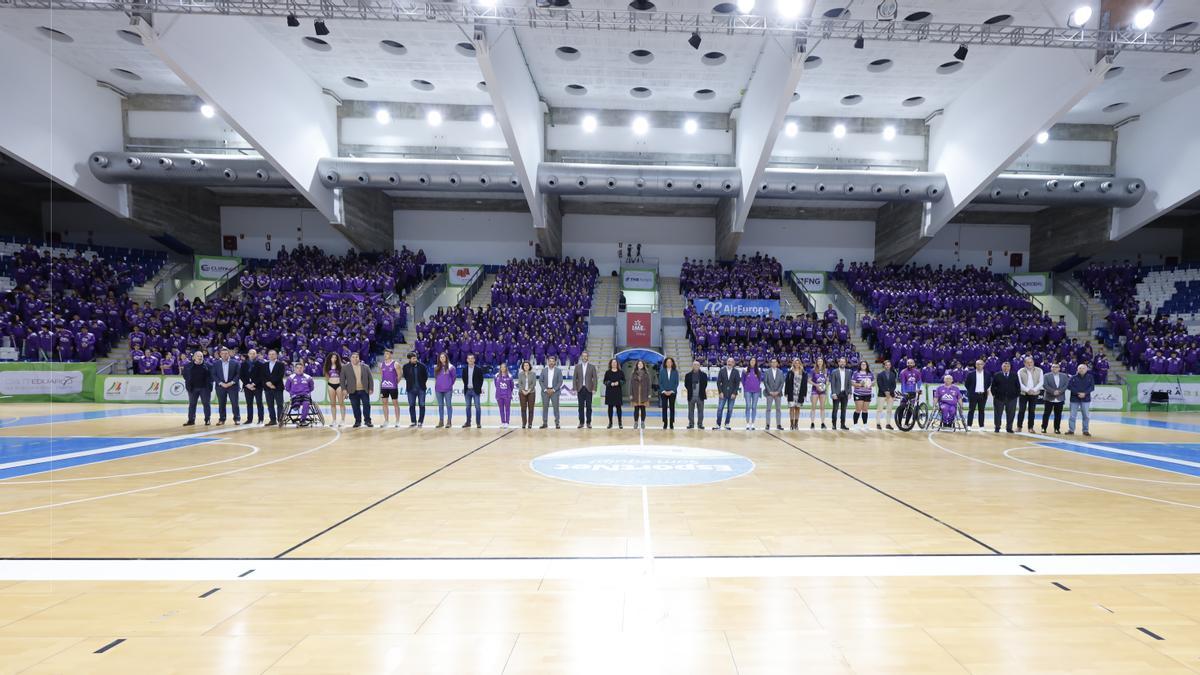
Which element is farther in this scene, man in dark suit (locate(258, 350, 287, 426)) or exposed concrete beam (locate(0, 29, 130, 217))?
exposed concrete beam (locate(0, 29, 130, 217))

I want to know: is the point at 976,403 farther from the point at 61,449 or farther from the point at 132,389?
the point at 132,389

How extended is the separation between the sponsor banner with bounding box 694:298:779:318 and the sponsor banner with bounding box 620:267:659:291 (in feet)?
14.4

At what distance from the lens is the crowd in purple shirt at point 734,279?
2448 centimetres

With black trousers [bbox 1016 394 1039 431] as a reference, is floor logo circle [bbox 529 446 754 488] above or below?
below

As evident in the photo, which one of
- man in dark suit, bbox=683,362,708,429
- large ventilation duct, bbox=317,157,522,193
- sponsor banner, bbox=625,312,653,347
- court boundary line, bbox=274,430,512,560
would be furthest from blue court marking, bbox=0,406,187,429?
sponsor banner, bbox=625,312,653,347

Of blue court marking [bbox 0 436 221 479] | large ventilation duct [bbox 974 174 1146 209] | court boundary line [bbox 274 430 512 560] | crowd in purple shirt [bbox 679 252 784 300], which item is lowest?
blue court marking [bbox 0 436 221 479]

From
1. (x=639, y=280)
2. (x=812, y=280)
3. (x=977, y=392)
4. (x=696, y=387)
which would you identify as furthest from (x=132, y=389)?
(x=812, y=280)

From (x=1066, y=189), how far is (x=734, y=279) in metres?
14.7

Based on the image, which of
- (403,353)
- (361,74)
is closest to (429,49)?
(361,74)

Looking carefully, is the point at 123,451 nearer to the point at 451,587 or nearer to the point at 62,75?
the point at 451,587

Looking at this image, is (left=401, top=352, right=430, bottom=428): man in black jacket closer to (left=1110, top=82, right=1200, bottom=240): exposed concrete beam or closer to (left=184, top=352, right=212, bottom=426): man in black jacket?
(left=184, top=352, right=212, bottom=426): man in black jacket

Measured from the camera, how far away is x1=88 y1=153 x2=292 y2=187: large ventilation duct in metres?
22.7

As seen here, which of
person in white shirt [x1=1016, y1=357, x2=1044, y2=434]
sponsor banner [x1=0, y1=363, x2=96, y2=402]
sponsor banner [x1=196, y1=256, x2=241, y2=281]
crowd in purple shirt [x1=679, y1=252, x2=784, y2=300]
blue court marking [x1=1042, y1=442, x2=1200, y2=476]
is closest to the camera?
blue court marking [x1=1042, y1=442, x2=1200, y2=476]

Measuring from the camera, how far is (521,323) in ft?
68.1
